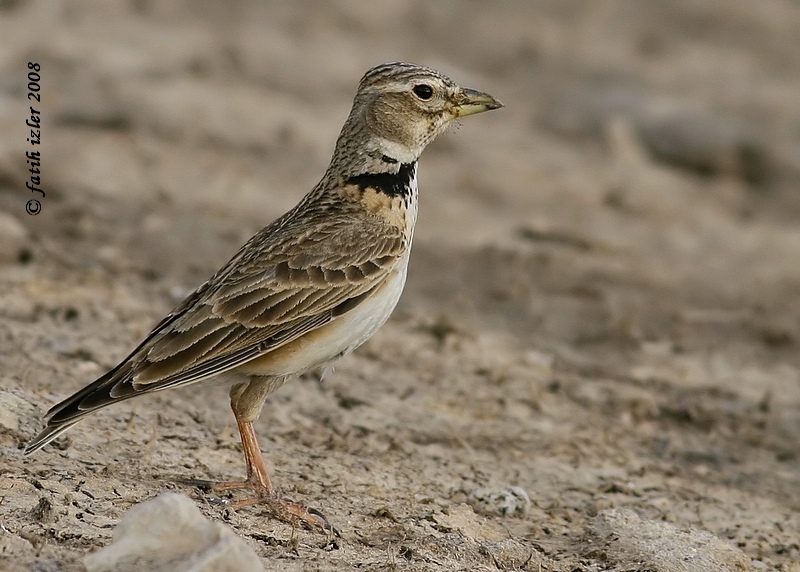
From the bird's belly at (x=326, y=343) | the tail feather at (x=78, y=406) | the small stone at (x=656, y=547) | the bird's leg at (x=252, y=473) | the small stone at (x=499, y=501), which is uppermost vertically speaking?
the bird's belly at (x=326, y=343)

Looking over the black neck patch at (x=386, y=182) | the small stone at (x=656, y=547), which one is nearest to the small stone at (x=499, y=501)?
the small stone at (x=656, y=547)

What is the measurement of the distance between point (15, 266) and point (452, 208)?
175 inches

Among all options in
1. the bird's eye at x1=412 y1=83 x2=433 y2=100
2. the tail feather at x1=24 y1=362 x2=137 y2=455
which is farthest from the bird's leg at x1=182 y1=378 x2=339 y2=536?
the bird's eye at x1=412 y1=83 x2=433 y2=100

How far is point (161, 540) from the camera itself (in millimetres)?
4371

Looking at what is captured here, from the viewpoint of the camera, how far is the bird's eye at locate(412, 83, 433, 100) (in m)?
6.42

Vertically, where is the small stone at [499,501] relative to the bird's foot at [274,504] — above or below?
below

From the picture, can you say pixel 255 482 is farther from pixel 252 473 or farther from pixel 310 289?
pixel 310 289

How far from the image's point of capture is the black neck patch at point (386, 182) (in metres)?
6.30

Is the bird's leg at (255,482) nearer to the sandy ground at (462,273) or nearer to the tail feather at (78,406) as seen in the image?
the sandy ground at (462,273)

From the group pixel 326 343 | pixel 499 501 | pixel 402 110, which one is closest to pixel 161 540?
pixel 326 343

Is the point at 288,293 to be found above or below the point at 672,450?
above

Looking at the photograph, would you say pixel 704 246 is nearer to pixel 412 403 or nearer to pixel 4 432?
pixel 412 403

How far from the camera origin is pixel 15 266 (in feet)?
27.4

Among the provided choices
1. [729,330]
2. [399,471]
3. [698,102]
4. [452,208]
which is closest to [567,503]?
[399,471]
